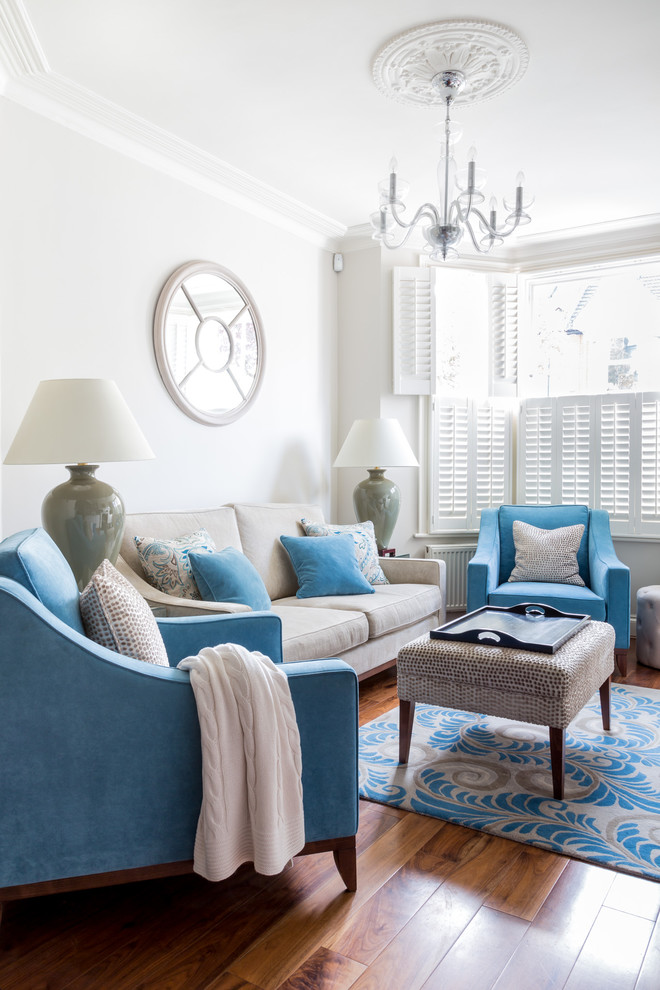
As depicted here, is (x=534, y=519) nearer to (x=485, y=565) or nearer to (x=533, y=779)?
(x=485, y=565)

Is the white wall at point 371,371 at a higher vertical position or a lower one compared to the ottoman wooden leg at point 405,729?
higher

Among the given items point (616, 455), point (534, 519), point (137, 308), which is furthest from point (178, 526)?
point (616, 455)

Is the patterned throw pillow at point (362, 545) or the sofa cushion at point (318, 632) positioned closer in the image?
the sofa cushion at point (318, 632)

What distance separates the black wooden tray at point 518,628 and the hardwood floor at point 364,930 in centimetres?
71

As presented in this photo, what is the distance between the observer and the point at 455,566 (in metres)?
5.23

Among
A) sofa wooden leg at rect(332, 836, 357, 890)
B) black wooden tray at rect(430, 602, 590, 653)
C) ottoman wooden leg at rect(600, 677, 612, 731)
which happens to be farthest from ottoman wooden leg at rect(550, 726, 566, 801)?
sofa wooden leg at rect(332, 836, 357, 890)

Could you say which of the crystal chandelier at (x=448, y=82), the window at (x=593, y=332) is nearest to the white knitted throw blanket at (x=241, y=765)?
the crystal chandelier at (x=448, y=82)

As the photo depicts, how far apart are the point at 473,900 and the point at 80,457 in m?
1.81

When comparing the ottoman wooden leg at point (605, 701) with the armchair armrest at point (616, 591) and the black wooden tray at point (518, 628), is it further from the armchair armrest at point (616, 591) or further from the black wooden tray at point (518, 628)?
the armchair armrest at point (616, 591)

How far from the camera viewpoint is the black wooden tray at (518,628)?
2611 mm

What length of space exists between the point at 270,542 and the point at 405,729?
1490mm

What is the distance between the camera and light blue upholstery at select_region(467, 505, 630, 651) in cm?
387

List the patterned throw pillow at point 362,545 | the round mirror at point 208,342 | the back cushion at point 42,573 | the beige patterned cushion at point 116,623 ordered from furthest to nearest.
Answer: the patterned throw pillow at point 362,545 < the round mirror at point 208,342 < the beige patterned cushion at point 116,623 < the back cushion at point 42,573

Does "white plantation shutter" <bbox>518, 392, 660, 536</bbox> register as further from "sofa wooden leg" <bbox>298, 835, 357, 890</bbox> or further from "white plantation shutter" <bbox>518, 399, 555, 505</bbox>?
"sofa wooden leg" <bbox>298, 835, 357, 890</bbox>
